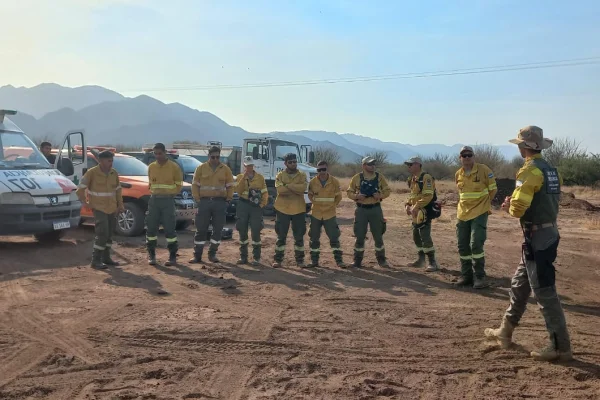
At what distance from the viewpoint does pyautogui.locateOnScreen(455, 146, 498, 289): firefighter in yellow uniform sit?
7.51 metres

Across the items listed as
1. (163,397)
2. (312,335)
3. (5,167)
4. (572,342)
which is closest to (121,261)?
(5,167)

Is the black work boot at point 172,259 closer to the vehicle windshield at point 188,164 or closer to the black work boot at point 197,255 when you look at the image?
the black work boot at point 197,255

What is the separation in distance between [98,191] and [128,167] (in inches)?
167

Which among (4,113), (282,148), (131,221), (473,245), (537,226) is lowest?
(131,221)

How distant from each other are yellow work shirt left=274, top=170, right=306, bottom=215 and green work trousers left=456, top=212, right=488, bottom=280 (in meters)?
2.70

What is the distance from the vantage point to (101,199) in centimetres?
873

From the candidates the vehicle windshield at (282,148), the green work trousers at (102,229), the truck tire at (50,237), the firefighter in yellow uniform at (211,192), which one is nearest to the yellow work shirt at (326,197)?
the firefighter in yellow uniform at (211,192)

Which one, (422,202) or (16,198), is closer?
(422,202)

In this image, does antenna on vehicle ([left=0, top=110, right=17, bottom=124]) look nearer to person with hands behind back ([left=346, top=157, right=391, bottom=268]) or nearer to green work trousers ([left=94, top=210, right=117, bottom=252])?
green work trousers ([left=94, top=210, right=117, bottom=252])

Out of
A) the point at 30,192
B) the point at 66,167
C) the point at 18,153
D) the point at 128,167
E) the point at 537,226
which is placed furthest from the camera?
the point at 128,167

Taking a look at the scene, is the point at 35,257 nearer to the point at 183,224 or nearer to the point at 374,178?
the point at 183,224

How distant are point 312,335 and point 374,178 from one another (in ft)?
13.5

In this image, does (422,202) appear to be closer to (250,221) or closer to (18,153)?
(250,221)

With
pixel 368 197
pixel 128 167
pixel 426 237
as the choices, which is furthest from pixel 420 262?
pixel 128 167
